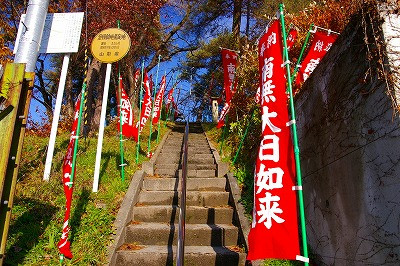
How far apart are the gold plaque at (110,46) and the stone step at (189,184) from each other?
8.31 ft

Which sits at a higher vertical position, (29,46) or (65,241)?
(29,46)

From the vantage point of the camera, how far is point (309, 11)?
8102 millimetres

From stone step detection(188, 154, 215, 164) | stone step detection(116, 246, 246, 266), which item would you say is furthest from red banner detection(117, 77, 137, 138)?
stone step detection(116, 246, 246, 266)

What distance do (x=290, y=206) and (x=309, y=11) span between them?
7.04 m

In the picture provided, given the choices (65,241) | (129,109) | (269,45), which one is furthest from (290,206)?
(129,109)

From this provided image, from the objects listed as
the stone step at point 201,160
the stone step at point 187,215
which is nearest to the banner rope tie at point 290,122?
the stone step at point 187,215

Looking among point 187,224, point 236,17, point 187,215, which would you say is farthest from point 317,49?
point 236,17

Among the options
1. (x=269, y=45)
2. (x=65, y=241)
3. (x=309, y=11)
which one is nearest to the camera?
(x=269, y=45)

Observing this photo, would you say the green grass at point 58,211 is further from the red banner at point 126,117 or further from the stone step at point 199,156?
the stone step at point 199,156

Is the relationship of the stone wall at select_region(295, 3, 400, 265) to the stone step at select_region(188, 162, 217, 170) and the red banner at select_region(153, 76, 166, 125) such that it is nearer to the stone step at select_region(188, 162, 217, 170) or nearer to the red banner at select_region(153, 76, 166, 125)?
the stone step at select_region(188, 162, 217, 170)

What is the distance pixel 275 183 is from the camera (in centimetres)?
287

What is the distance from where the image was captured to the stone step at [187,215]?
16.2 feet

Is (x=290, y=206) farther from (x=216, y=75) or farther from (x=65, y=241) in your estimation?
(x=216, y=75)

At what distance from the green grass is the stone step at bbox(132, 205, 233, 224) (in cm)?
46
